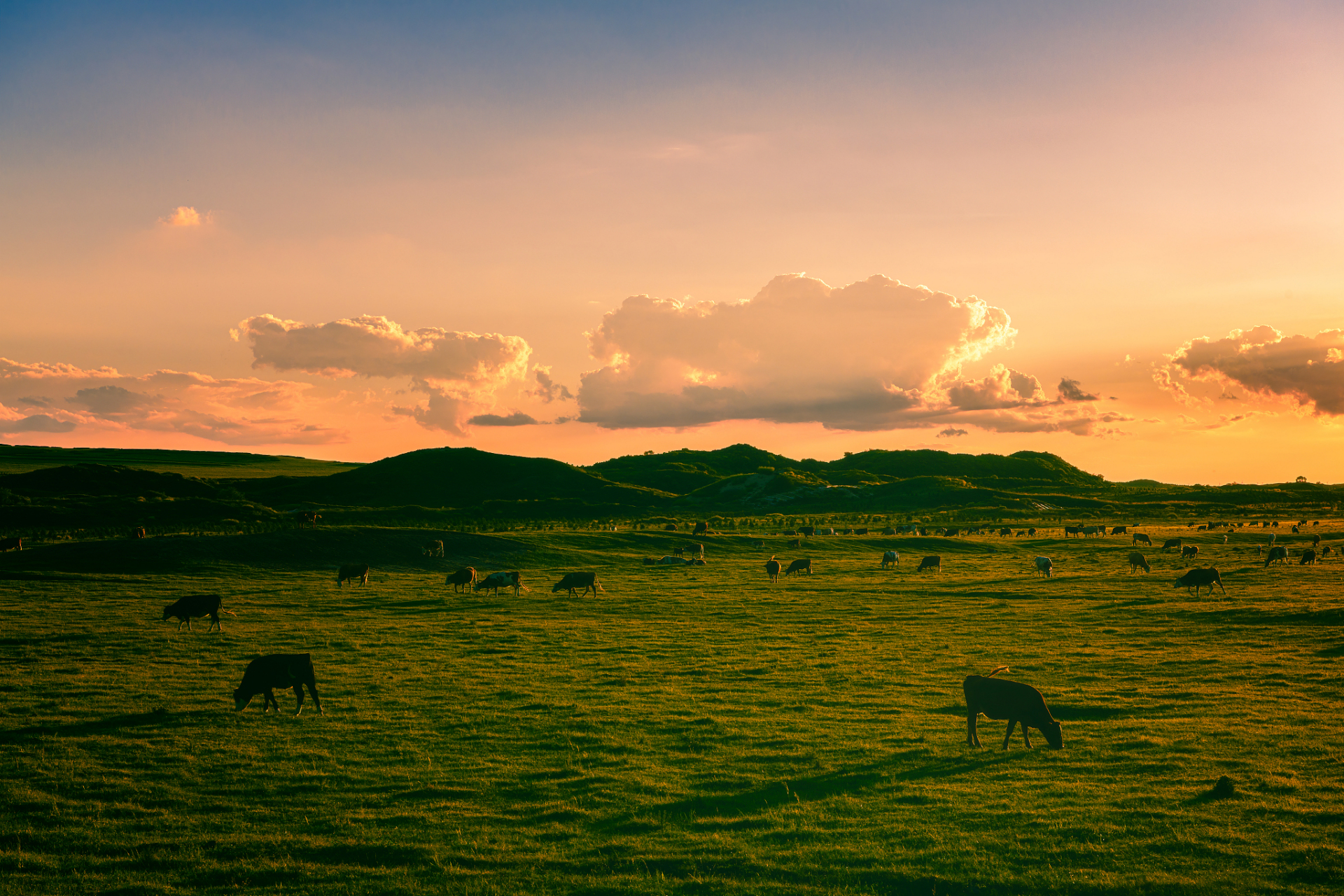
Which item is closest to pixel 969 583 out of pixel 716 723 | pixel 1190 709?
pixel 1190 709

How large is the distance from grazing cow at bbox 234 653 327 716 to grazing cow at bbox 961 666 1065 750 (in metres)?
16.7

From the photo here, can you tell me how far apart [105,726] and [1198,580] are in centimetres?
4942

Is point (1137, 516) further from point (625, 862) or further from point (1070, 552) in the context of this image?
Result: point (625, 862)

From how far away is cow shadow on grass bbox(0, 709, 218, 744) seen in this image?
18.9 m

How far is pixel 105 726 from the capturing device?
64.8 feet

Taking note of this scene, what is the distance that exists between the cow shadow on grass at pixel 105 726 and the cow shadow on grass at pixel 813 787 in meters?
13.1

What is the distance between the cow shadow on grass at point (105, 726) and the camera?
61.9ft

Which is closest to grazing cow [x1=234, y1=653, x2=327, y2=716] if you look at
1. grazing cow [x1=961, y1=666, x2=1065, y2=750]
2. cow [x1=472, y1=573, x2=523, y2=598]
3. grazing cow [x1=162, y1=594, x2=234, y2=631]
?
grazing cow [x1=162, y1=594, x2=234, y2=631]

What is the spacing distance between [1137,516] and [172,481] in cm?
17034

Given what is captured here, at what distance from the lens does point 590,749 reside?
717 inches

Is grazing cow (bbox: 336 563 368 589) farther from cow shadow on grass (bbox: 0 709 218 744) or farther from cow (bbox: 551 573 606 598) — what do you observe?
cow shadow on grass (bbox: 0 709 218 744)

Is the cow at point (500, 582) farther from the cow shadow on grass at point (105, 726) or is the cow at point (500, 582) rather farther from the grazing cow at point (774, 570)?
the cow shadow on grass at point (105, 726)

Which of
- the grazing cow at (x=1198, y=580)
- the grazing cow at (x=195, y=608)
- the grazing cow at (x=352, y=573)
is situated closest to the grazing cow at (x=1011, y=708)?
the grazing cow at (x=195, y=608)

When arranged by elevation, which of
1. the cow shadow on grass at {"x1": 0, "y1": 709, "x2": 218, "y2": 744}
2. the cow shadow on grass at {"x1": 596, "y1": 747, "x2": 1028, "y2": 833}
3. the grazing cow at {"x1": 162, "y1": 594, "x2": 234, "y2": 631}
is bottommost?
the cow shadow on grass at {"x1": 596, "y1": 747, "x2": 1028, "y2": 833}
